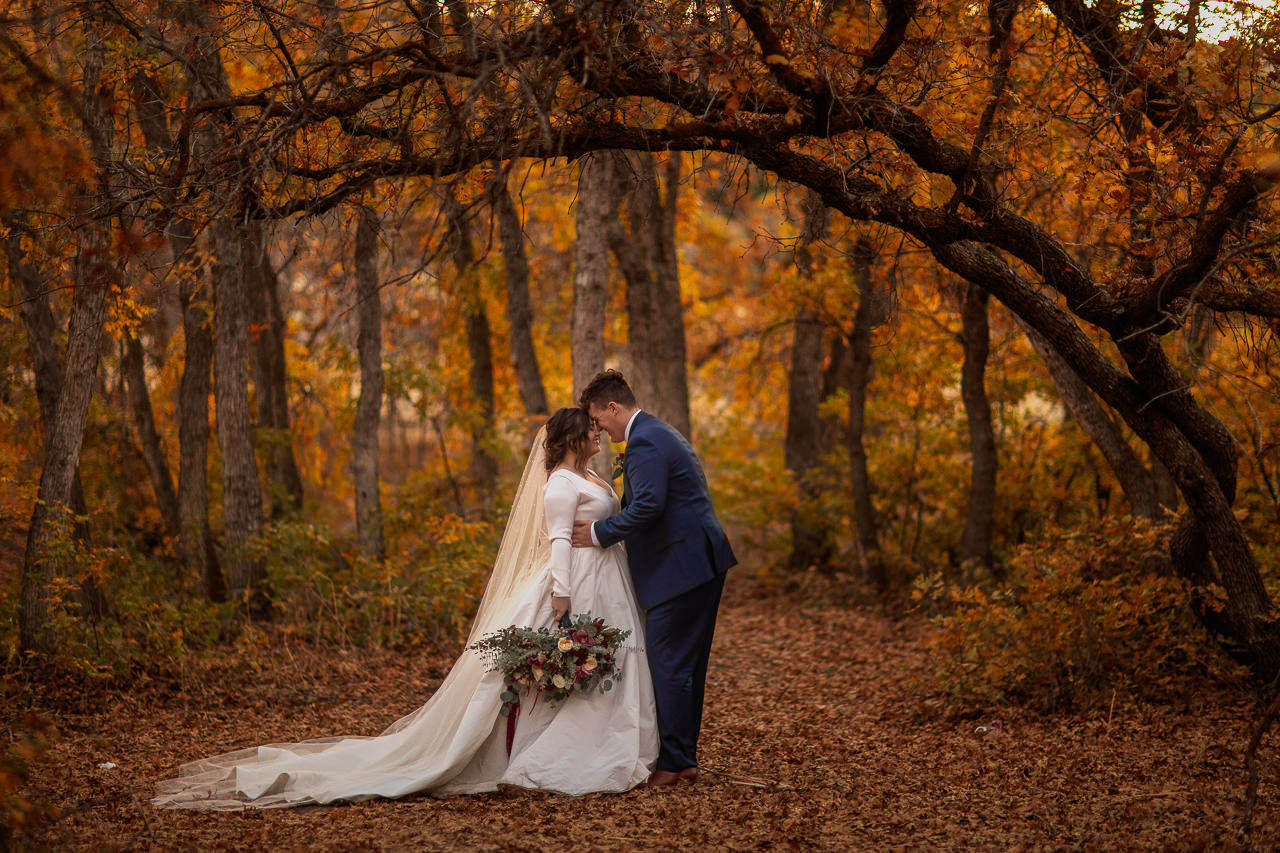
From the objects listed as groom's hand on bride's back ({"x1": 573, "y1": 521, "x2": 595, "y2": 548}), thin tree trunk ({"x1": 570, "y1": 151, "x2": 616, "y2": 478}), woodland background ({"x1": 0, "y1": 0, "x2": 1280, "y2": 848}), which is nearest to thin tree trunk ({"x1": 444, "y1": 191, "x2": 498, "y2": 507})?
woodland background ({"x1": 0, "y1": 0, "x2": 1280, "y2": 848})

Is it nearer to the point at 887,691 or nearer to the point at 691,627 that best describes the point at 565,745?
the point at 691,627

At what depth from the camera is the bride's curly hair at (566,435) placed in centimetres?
559

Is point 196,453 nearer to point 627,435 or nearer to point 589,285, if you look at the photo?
point 589,285

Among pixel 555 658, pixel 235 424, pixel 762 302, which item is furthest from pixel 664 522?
pixel 762 302

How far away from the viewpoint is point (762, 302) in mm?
12008

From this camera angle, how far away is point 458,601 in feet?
32.7

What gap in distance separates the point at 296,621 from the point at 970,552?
21.1 feet

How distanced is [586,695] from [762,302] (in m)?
7.40

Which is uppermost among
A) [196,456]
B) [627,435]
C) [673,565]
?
[196,456]

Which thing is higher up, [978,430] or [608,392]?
[978,430]

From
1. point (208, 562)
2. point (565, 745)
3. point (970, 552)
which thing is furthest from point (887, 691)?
point (208, 562)

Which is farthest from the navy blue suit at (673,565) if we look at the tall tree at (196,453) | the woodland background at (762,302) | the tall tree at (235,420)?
the tall tree at (196,453)

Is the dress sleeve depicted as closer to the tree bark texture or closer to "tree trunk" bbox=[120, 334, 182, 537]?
"tree trunk" bbox=[120, 334, 182, 537]

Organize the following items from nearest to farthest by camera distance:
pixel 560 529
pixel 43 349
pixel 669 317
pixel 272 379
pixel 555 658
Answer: pixel 555 658, pixel 560 529, pixel 43 349, pixel 272 379, pixel 669 317
